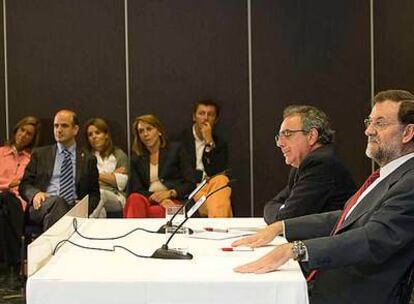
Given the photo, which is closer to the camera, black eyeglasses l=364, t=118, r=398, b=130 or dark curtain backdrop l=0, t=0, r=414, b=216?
black eyeglasses l=364, t=118, r=398, b=130

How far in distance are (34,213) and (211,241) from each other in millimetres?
2688

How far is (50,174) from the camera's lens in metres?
5.68

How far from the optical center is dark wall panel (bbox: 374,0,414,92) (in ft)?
20.9

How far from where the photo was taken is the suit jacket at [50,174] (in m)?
5.61

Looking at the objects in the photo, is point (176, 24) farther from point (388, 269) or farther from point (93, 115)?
point (388, 269)

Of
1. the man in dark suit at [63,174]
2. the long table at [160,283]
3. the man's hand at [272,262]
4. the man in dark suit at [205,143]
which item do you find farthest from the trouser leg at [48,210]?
the man's hand at [272,262]

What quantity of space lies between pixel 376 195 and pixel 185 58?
13.8 ft

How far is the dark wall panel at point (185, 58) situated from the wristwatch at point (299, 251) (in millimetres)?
4329

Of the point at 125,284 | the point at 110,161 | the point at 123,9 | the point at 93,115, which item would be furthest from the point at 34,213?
the point at 125,284

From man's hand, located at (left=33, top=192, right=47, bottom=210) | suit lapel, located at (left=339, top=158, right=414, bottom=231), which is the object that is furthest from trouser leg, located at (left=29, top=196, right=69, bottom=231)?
suit lapel, located at (left=339, top=158, right=414, bottom=231)

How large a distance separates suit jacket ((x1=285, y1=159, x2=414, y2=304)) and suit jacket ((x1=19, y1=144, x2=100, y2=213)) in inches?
127

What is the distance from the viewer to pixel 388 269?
2.47 m

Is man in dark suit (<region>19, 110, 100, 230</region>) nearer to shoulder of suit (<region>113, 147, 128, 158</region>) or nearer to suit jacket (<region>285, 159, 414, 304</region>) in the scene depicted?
shoulder of suit (<region>113, 147, 128, 158</region>)

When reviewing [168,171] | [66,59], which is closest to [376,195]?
[168,171]
